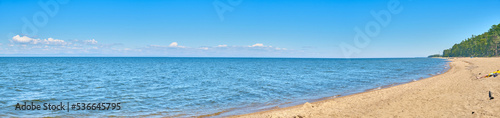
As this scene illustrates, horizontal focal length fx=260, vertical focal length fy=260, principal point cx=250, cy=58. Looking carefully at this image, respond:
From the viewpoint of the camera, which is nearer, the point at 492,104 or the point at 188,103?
the point at 492,104

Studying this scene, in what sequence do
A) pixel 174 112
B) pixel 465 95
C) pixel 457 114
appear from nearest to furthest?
pixel 457 114
pixel 465 95
pixel 174 112

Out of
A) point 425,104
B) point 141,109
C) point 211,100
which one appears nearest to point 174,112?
point 141,109

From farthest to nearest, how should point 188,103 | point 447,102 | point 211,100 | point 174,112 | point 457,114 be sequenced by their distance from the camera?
point 211,100 → point 188,103 → point 174,112 → point 447,102 → point 457,114

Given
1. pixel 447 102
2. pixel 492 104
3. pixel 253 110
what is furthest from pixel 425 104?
pixel 253 110

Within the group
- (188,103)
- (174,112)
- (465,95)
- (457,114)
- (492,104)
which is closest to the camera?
(457,114)

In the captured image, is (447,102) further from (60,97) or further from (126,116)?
(60,97)

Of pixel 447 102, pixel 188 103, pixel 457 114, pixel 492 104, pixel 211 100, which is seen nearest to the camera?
pixel 457 114

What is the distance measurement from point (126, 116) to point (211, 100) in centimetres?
618

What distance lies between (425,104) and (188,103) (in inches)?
532

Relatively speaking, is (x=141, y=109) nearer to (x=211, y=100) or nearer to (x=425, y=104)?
(x=211, y=100)

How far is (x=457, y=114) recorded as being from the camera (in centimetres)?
977

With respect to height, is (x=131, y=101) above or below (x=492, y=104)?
below

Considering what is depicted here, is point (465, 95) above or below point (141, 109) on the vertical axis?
above

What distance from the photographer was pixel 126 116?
45.6 ft
